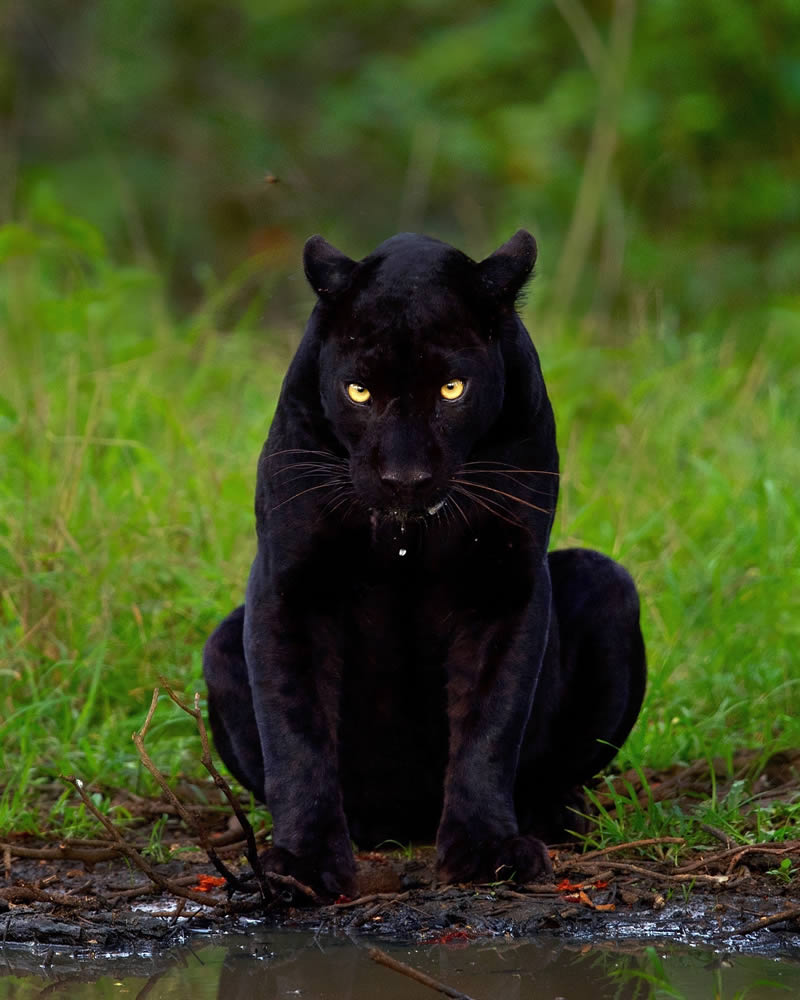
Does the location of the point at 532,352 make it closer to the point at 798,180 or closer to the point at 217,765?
the point at 217,765

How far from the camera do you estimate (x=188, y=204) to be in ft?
38.7

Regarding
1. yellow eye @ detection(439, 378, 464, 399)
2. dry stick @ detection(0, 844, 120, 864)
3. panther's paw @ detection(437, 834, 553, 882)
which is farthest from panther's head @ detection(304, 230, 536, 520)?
dry stick @ detection(0, 844, 120, 864)

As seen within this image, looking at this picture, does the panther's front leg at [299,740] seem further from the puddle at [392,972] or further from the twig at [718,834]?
the twig at [718,834]

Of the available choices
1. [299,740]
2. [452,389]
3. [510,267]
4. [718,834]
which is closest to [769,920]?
[718,834]

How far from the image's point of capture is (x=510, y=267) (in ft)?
10.9

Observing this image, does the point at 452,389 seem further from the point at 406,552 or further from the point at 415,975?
the point at 415,975

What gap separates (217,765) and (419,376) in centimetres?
Result: 159

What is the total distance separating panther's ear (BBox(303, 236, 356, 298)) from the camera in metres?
3.26

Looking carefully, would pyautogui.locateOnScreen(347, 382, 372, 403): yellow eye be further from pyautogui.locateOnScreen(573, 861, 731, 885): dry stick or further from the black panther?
pyautogui.locateOnScreen(573, 861, 731, 885): dry stick

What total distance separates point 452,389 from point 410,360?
4.0 inches

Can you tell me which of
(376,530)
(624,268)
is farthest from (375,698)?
(624,268)

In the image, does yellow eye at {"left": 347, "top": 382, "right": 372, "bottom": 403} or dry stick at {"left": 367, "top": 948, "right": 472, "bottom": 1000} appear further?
yellow eye at {"left": 347, "top": 382, "right": 372, "bottom": 403}

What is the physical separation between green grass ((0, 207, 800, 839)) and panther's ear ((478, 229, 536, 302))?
4.05ft

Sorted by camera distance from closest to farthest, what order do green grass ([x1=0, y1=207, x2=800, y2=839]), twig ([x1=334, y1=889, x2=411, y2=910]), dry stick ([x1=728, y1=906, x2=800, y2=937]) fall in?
1. dry stick ([x1=728, y1=906, x2=800, y2=937])
2. twig ([x1=334, y1=889, x2=411, y2=910])
3. green grass ([x1=0, y1=207, x2=800, y2=839])
